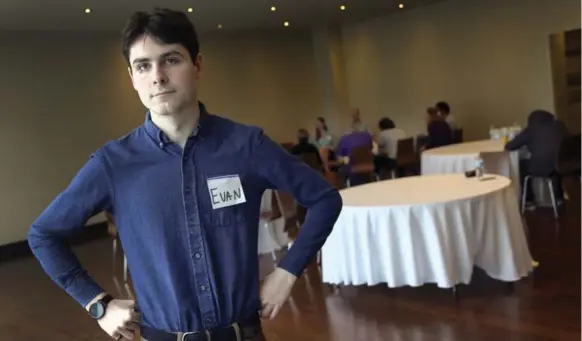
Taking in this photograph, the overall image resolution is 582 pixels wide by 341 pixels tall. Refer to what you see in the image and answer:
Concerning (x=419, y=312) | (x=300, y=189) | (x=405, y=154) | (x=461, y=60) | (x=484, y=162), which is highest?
(x=461, y=60)

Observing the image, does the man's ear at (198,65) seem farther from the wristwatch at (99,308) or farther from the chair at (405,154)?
the chair at (405,154)

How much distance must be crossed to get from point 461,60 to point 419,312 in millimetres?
8695

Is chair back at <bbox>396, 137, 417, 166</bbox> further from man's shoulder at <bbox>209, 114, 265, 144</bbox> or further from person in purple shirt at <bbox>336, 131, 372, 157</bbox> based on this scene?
man's shoulder at <bbox>209, 114, 265, 144</bbox>

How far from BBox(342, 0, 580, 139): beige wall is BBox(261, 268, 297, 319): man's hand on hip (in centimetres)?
984

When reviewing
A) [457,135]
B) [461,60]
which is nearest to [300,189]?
[457,135]

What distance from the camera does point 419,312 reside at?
14.4 feet

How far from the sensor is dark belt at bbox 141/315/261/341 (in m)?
1.43

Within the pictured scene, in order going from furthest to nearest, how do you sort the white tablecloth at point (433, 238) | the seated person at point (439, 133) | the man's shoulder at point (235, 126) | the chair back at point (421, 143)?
the chair back at point (421, 143), the seated person at point (439, 133), the white tablecloth at point (433, 238), the man's shoulder at point (235, 126)

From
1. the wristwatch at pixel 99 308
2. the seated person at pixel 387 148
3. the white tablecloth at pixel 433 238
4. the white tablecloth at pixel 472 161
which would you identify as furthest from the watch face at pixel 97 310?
the seated person at pixel 387 148

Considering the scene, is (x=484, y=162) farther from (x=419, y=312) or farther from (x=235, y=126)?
(x=235, y=126)

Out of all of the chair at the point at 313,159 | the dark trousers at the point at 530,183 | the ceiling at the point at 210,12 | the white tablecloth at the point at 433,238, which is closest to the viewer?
the white tablecloth at the point at 433,238

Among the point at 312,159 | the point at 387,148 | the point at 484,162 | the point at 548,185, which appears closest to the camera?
the point at 484,162

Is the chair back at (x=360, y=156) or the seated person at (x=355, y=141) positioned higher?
the seated person at (x=355, y=141)

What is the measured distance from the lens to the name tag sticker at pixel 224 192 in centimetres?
143
